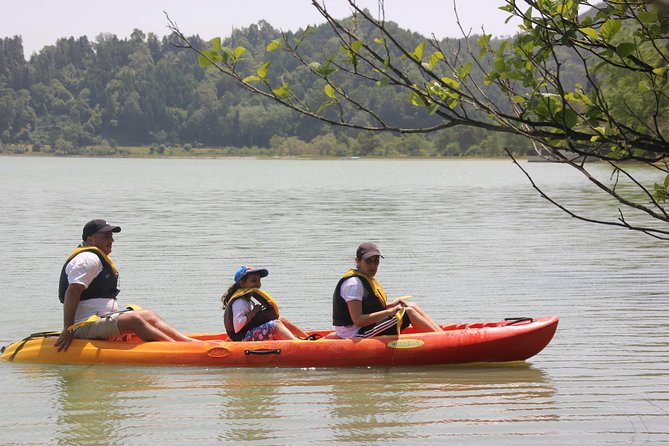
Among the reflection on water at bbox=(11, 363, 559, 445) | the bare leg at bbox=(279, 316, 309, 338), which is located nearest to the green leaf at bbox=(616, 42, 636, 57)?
the reflection on water at bbox=(11, 363, 559, 445)

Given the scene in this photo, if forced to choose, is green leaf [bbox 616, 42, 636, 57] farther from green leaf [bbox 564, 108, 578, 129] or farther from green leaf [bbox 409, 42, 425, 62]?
green leaf [bbox 409, 42, 425, 62]

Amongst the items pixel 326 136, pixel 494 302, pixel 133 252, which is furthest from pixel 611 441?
pixel 326 136

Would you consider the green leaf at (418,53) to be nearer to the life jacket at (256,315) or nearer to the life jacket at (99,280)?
the life jacket at (256,315)

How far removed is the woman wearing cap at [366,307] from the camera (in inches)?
368

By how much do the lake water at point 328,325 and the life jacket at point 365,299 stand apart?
53cm

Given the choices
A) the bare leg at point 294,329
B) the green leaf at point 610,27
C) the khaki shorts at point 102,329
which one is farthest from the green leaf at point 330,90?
the bare leg at point 294,329

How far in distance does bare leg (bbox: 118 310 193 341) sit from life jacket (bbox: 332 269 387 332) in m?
1.49

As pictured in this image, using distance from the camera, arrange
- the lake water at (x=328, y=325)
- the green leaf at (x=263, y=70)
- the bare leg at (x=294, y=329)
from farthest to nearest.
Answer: the bare leg at (x=294, y=329)
the lake water at (x=328, y=325)
the green leaf at (x=263, y=70)

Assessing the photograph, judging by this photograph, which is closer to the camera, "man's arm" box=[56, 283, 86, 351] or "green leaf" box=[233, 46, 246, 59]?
"green leaf" box=[233, 46, 246, 59]

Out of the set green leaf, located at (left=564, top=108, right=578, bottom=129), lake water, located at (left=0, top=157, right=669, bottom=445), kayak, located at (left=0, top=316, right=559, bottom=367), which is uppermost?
green leaf, located at (left=564, top=108, right=578, bottom=129)

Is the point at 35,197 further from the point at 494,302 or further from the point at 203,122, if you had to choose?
the point at 203,122

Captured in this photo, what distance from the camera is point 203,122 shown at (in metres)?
198

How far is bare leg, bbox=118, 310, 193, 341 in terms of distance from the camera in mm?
9617

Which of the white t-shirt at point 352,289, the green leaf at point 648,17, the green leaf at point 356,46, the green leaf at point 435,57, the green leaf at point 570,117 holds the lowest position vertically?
the white t-shirt at point 352,289
